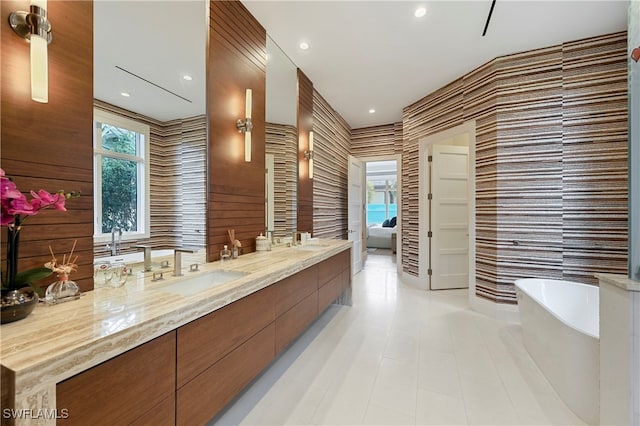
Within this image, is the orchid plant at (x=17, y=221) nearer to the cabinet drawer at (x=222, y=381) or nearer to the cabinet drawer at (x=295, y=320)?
the cabinet drawer at (x=222, y=381)

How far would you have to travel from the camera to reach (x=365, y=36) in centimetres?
267

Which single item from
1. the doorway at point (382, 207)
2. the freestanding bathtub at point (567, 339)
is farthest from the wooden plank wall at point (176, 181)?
the doorway at point (382, 207)

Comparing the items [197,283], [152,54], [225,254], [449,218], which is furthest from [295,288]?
[449,218]

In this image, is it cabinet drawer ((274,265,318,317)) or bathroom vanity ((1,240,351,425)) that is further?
cabinet drawer ((274,265,318,317))

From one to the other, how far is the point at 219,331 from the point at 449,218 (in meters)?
3.91

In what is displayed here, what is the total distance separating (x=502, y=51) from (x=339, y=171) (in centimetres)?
282

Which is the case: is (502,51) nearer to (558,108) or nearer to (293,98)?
(558,108)

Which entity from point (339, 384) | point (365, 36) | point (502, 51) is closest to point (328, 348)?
point (339, 384)

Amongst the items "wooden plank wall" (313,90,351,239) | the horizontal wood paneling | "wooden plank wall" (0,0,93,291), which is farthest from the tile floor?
the horizontal wood paneling

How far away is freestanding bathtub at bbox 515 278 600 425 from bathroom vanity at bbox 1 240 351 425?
190 centimetres

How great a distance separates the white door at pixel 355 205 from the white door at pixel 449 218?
1.39 metres

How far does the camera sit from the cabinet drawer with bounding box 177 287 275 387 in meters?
1.11

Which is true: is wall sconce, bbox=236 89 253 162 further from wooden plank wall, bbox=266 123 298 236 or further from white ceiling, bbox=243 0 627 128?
white ceiling, bbox=243 0 627 128

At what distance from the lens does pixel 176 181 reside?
172 cm
